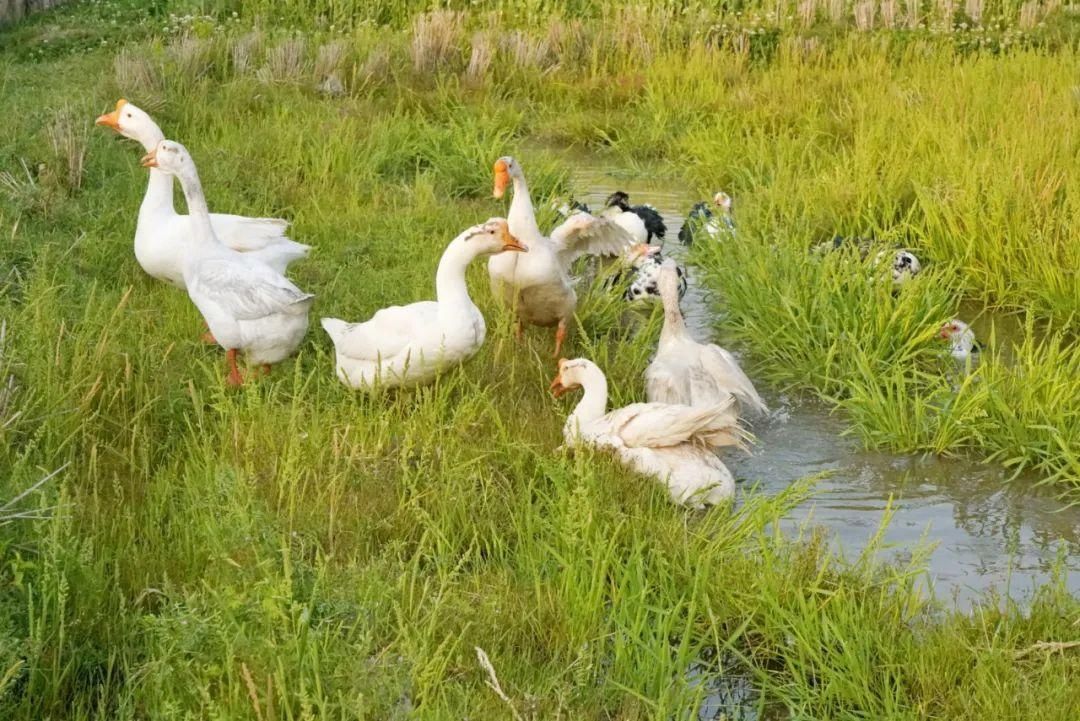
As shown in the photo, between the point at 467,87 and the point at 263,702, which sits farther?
the point at 467,87

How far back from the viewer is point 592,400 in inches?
209

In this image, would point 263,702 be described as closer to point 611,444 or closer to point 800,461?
point 611,444

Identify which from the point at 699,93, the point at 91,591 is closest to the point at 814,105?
the point at 699,93

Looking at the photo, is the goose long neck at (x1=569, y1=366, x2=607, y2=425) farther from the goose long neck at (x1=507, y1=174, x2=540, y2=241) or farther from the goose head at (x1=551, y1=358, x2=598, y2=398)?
the goose long neck at (x1=507, y1=174, x2=540, y2=241)

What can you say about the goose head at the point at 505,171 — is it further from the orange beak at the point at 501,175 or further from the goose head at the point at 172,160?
the goose head at the point at 172,160

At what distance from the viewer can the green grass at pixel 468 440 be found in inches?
136

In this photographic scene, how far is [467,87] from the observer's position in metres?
12.2

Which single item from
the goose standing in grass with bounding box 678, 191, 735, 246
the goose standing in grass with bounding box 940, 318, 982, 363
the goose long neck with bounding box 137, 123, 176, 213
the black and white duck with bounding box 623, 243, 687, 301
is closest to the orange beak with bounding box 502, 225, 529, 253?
the black and white duck with bounding box 623, 243, 687, 301

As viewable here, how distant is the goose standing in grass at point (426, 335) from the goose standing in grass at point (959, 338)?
2.25 metres

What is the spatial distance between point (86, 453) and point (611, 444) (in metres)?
1.85

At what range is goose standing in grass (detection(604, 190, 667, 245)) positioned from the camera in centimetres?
844

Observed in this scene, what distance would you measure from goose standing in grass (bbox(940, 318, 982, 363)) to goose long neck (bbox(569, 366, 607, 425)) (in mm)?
1964

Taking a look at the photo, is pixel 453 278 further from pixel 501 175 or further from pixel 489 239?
pixel 501 175

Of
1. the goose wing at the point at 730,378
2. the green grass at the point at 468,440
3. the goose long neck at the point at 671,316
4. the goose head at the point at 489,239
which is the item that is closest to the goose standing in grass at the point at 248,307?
the green grass at the point at 468,440
